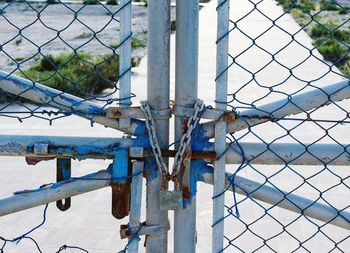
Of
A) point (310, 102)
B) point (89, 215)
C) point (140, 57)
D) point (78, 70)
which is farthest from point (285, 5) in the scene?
point (310, 102)

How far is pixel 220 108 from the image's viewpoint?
3.93 ft

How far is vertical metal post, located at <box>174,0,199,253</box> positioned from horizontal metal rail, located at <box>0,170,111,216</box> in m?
0.17

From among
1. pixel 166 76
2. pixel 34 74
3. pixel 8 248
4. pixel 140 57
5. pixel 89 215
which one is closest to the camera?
pixel 166 76

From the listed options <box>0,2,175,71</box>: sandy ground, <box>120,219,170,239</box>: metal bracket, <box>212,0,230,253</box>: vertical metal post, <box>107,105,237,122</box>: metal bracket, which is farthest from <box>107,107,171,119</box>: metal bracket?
<box>0,2,175,71</box>: sandy ground

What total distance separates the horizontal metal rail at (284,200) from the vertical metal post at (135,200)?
0.43 ft

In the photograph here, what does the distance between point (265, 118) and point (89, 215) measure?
2.08 metres

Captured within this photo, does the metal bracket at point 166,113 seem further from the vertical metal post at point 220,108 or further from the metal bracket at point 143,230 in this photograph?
the metal bracket at point 143,230

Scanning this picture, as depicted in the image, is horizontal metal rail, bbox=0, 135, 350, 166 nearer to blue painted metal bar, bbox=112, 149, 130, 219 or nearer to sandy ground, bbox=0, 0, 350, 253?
blue painted metal bar, bbox=112, 149, 130, 219

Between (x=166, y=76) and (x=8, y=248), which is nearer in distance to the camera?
(x=166, y=76)

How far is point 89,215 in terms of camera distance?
3156 mm

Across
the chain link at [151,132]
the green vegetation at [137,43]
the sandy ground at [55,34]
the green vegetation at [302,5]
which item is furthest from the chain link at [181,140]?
the green vegetation at [137,43]

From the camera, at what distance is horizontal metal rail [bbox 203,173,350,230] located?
4.05ft

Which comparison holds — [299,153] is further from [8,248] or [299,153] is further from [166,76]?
[8,248]

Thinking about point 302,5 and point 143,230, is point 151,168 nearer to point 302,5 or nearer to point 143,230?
point 143,230
